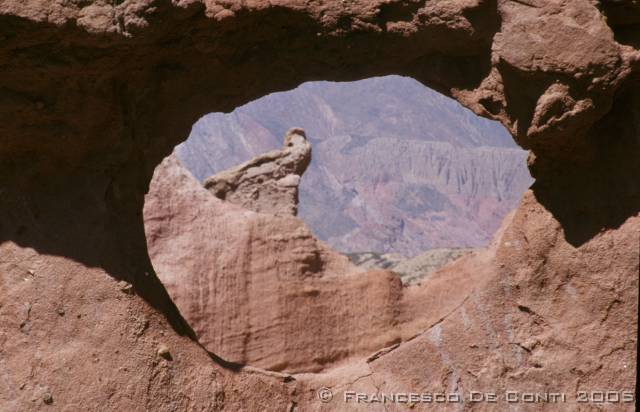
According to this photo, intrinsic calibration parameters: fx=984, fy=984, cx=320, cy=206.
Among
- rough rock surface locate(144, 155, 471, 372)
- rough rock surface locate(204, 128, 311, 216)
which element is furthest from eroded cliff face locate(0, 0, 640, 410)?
rough rock surface locate(204, 128, 311, 216)

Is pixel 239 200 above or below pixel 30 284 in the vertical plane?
below

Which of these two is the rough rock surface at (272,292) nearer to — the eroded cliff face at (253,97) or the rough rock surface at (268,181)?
the rough rock surface at (268,181)

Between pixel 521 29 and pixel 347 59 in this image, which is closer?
pixel 521 29

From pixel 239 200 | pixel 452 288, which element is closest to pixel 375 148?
pixel 239 200

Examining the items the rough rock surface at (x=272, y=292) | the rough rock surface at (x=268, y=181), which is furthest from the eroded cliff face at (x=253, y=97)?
the rough rock surface at (x=268, y=181)

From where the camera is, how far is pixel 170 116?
4.71 meters

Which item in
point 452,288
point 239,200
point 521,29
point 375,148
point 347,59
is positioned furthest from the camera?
point 375,148

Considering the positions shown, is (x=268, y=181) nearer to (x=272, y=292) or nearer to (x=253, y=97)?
(x=272, y=292)

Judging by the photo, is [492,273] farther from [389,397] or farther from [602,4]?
[602,4]

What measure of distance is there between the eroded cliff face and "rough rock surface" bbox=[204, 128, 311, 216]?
183 inches

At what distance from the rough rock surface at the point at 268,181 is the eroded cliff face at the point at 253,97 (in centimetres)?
464

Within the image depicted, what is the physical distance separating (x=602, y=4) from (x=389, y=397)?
2.01 meters

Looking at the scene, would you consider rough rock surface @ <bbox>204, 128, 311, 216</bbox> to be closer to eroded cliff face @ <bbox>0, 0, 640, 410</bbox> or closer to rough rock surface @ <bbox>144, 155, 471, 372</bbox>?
rough rock surface @ <bbox>144, 155, 471, 372</bbox>

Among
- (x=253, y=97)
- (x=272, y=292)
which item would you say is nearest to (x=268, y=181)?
(x=272, y=292)
